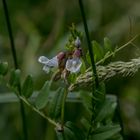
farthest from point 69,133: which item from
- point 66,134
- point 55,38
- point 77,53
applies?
point 55,38

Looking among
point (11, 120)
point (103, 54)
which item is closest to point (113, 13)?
point (11, 120)

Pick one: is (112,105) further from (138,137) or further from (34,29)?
(34,29)

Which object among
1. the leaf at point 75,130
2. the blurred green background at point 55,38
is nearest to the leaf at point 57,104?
the leaf at point 75,130

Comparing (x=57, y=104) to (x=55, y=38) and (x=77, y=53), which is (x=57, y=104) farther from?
(x=55, y=38)

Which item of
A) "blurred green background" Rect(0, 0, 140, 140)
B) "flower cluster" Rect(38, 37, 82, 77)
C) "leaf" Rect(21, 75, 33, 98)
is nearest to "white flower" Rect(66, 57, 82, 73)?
"flower cluster" Rect(38, 37, 82, 77)

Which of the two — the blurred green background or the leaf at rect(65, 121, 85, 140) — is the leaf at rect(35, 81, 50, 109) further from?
the blurred green background

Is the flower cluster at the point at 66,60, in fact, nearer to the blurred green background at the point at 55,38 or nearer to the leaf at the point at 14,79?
the leaf at the point at 14,79
